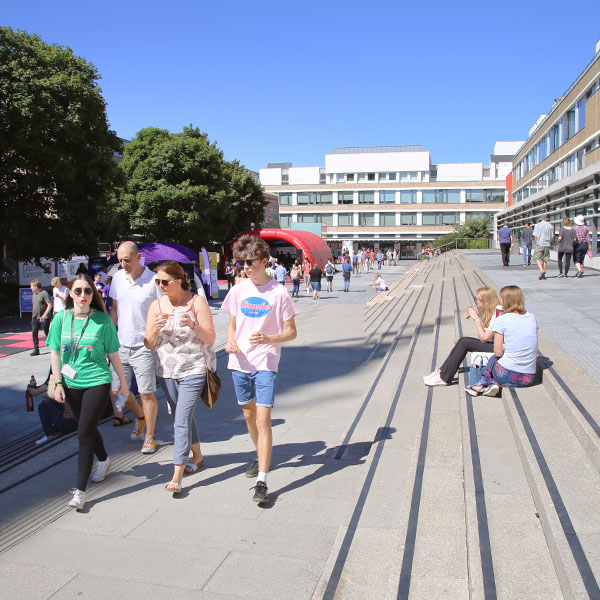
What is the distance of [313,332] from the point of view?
12.7m

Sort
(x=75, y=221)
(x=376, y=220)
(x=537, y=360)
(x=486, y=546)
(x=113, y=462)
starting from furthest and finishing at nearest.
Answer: (x=376, y=220), (x=75, y=221), (x=537, y=360), (x=113, y=462), (x=486, y=546)

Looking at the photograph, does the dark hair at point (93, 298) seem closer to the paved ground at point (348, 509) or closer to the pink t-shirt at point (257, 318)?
the pink t-shirt at point (257, 318)

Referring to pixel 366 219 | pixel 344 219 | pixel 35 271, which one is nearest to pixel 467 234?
pixel 366 219

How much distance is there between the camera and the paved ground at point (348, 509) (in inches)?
114

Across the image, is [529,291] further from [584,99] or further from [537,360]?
[584,99]

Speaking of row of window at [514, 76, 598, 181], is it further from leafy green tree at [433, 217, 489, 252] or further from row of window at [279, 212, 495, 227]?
row of window at [279, 212, 495, 227]

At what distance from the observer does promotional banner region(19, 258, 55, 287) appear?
18656 millimetres

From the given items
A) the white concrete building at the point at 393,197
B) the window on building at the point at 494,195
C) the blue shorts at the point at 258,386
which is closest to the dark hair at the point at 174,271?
the blue shorts at the point at 258,386

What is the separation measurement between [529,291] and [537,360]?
6.81 meters

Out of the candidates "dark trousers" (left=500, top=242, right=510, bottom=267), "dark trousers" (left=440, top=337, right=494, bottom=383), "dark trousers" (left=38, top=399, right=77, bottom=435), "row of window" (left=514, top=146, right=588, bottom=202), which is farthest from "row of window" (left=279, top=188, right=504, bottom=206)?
"dark trousers" (left=38, top=399, right=77, bottom=435)

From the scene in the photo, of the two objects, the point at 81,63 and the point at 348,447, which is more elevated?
the point at 81,63

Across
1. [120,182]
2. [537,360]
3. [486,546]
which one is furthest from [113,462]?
[120,182]

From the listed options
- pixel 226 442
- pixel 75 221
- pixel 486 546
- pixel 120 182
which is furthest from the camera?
pixel 120 182

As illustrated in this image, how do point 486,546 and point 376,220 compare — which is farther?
point 376,220
